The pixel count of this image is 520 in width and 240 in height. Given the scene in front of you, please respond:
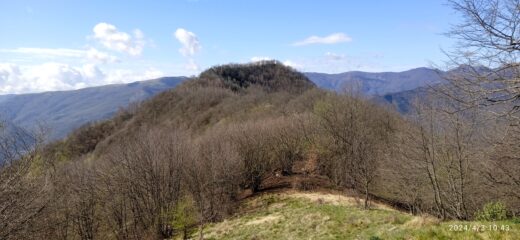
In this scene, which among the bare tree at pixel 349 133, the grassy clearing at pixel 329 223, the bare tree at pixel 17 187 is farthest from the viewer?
the bare tree at pixel 349 133

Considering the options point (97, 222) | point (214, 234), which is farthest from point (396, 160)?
point (97, 222)

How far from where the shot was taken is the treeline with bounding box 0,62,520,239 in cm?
1944

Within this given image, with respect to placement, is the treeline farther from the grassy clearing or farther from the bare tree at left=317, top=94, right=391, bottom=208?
the grassy clearing

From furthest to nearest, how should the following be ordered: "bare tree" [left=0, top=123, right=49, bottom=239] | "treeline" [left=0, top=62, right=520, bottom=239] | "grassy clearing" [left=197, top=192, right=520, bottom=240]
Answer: "treeline" [left=0, top=62, right=520, bottom=239], "bare tree" [left=0, top=123, right=49, bottom=239], "grassy clearing" [left=197, top=192, right=520, bottom=240]

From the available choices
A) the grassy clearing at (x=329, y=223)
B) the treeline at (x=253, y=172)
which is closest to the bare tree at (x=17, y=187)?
the treeline at (x=253, y=172)

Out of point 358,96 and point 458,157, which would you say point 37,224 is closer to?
point 458,157

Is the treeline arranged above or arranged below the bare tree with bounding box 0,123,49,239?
below

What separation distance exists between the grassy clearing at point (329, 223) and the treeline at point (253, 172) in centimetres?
267

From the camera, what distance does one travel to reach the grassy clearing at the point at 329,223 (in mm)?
9164

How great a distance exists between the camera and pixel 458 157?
23.3 meters

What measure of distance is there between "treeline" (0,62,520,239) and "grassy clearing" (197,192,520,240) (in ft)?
8.77

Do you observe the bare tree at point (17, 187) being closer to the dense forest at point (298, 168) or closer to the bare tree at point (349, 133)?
the dense forest at point (298, 168)

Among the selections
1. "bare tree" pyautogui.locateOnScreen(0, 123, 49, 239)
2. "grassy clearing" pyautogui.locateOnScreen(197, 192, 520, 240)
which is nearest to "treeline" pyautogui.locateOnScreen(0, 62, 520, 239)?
"bare tree" pyautogui.locateOnScreen(0, 123, 49, 239)

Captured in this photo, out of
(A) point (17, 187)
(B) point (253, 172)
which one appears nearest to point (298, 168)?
(B) point (253, 172)
